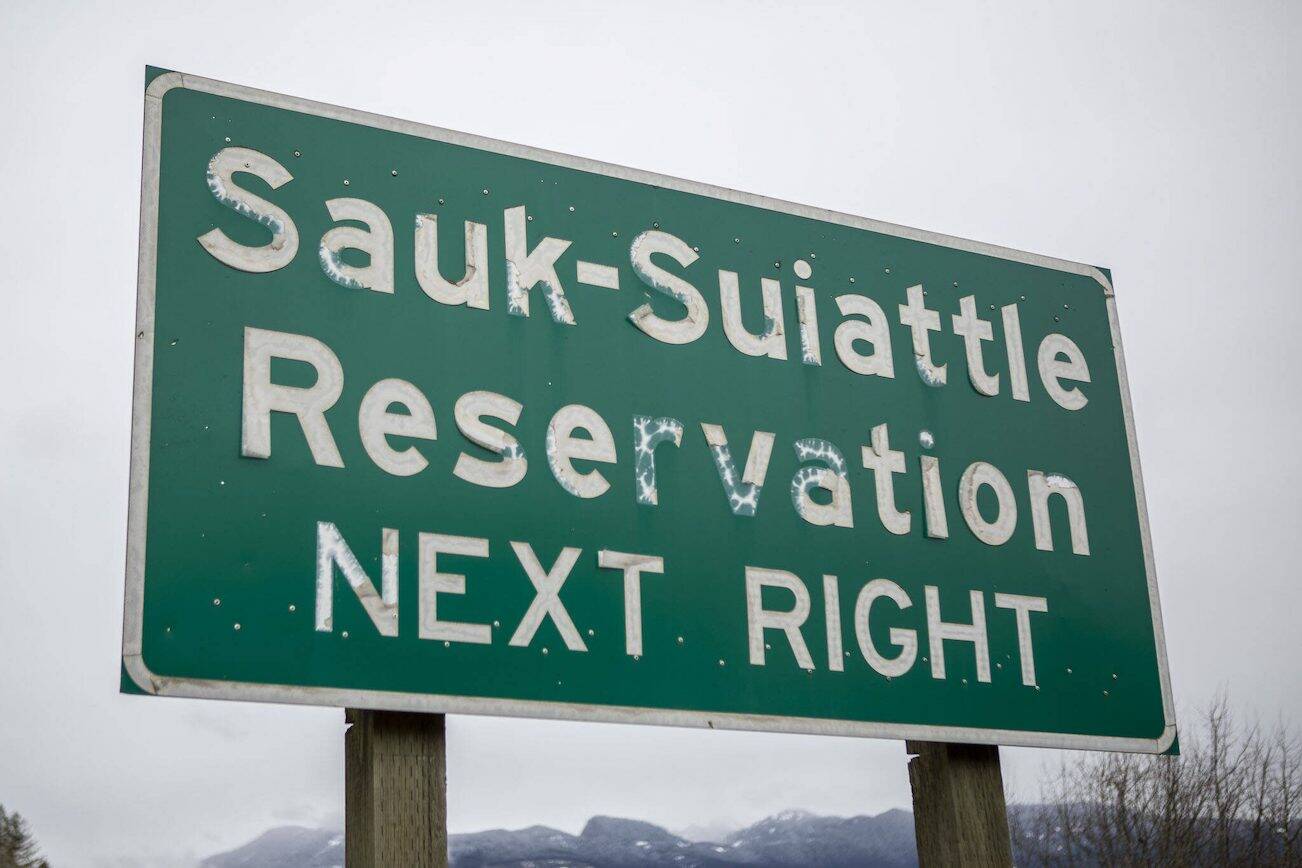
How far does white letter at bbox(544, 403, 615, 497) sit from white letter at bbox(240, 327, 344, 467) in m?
0.70

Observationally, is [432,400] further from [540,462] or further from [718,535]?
[718,535]

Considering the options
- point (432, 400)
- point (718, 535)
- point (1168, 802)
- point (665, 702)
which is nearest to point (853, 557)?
point (718, 535)

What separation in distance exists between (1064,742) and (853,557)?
0.98 metres

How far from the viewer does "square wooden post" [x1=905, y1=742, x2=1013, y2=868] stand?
613cm

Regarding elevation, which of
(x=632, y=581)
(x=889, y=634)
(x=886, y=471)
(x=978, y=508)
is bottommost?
(x=889, y=634)

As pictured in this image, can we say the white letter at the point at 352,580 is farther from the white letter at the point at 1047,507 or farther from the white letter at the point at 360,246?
the white letter at the point at 1047,507

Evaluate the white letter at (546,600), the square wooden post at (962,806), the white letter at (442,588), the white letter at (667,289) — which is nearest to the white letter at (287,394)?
the white letter at (442,588)

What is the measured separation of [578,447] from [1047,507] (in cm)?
194

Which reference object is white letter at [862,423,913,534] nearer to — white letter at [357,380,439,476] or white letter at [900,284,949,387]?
white letter at [900,284,949,387]

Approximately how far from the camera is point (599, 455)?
5668 millimetres

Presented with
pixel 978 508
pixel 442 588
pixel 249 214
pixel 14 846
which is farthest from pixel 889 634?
pixel 14 846

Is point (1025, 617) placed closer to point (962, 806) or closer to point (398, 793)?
point (962, 806)

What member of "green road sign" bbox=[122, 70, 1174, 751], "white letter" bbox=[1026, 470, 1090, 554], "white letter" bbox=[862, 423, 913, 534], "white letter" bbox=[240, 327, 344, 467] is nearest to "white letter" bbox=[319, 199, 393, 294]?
"green road sign" bbox=[122, 70, 1174, 751]

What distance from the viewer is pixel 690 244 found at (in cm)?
622
